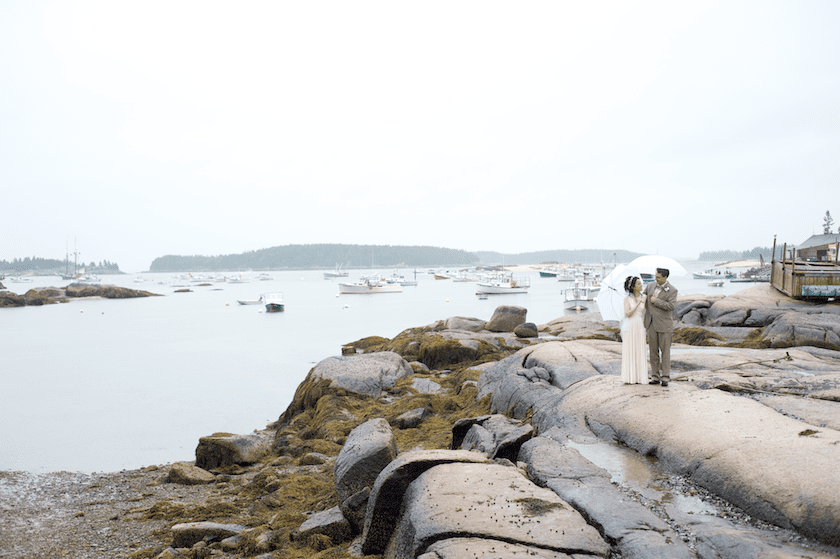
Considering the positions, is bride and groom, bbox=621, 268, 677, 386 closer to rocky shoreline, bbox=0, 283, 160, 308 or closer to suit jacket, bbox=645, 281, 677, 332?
suit jacket, bbox=645, 281, 677, 332

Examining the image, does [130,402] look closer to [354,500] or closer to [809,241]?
[354,500]

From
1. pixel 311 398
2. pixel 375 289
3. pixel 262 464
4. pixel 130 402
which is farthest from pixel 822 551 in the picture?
pixel 375 289

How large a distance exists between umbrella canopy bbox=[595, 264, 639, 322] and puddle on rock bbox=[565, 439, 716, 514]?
2867 mm

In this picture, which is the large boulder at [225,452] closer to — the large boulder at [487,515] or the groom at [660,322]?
the large boulder at [487,515]

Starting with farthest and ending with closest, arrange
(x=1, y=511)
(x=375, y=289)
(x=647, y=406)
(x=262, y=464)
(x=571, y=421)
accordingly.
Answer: (x=375, y=289) → (x=262, y=464) → (x=1, y=511) → (x=571, y=421) → (x=647, y=406)

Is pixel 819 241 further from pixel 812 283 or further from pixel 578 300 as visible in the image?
pixel 812 283

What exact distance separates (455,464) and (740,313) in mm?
24060

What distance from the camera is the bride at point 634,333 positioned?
9039 millimetres

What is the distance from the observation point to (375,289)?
11075 centimetres

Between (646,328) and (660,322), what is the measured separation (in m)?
0.29

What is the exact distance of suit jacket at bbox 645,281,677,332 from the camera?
8820 mm

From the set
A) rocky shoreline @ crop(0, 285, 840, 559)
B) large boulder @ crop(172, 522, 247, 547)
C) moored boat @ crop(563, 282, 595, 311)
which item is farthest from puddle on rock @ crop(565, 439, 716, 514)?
moored boat @ crop(563, 282, 595, 311)

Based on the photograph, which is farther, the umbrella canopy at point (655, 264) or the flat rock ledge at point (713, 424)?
the umbrella canopy at point (655, 264)

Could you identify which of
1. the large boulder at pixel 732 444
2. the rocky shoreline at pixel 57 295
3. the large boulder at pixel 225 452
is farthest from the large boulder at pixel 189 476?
the rocky shoreline at pixel 57 295
